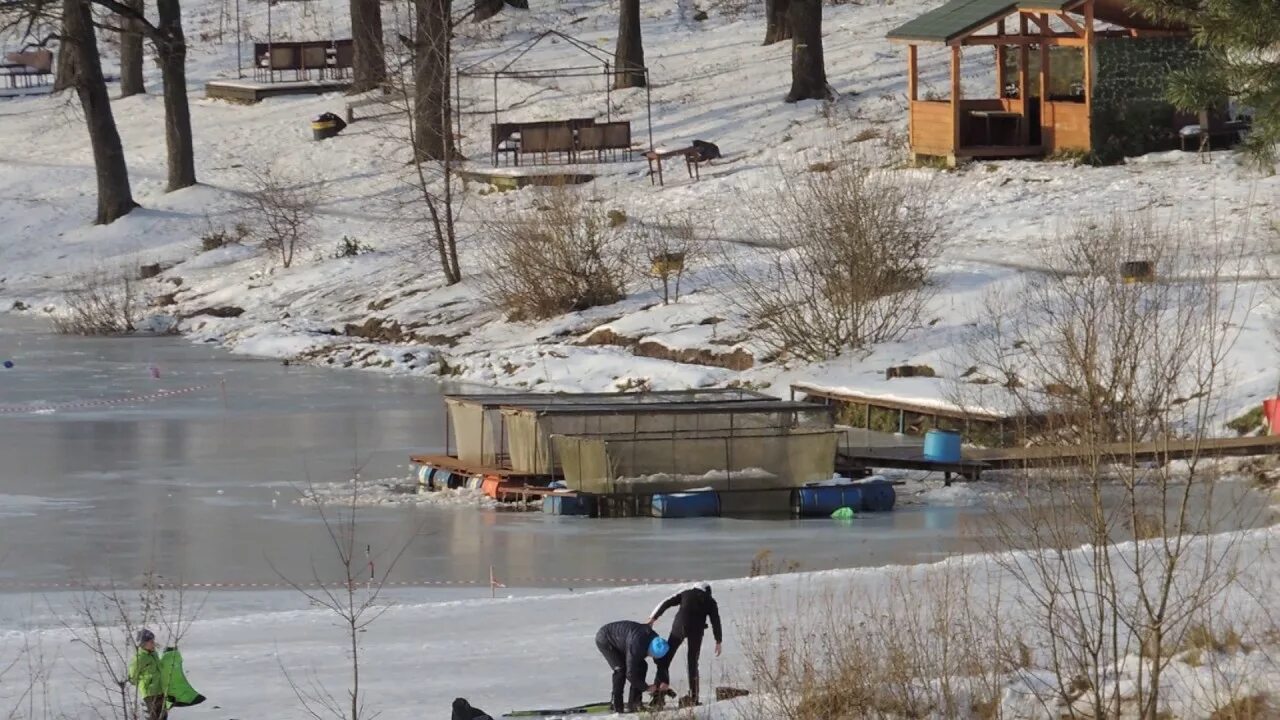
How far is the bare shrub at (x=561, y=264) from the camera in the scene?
35.5 m

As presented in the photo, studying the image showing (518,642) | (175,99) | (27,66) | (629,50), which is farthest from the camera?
(27,66)

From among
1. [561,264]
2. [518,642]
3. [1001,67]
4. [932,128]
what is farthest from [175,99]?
[518,642]

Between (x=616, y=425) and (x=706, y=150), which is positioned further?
(x=706, y=150)

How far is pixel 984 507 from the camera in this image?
21.4 metres

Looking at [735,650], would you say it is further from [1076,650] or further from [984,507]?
[984,507]

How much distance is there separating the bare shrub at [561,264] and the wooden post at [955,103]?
6567 mm

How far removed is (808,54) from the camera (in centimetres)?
4416

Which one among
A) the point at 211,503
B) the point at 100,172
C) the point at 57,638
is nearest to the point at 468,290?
the point at 100,172

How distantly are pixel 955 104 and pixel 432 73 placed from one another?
10.7 meters

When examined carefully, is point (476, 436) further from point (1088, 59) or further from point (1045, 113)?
point (1045, 113)

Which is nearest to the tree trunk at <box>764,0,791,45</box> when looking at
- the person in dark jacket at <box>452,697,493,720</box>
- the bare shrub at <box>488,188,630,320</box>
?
Result: the bare shrub at <box>488,188,630,320</box>

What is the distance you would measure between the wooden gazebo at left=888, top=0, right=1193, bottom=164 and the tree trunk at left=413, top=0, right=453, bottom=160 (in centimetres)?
864

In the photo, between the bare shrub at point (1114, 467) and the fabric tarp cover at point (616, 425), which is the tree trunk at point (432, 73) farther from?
the fabric tarp cover at point (616, 425)

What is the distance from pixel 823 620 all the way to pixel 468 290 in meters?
24.1
